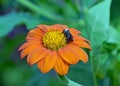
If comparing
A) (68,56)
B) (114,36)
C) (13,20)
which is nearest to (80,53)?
(68,56)

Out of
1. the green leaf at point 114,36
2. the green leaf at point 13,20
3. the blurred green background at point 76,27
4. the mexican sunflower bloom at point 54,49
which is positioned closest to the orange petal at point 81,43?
the mexican sunflower bloom at point 54,49

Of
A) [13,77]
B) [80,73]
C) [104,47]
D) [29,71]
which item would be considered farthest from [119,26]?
[13,77]

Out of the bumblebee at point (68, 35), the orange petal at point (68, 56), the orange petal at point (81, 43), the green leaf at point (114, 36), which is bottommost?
the green leaf at point (114, 36)

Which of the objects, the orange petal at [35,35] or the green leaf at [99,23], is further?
the green leaf at [99,23]

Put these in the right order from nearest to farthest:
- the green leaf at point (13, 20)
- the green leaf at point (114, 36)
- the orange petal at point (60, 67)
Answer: the orange petal at point (60, 67) < the green leaf at point (114, 36) < the green leaf at point (13, 20)

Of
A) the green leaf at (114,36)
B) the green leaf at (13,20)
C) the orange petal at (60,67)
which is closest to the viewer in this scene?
the orange petal at (60,67)

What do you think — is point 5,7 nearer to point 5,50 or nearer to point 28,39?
point 5,50

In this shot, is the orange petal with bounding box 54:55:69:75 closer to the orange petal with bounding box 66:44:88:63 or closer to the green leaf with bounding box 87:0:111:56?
the orange petal with bounding box 66:44:88:63

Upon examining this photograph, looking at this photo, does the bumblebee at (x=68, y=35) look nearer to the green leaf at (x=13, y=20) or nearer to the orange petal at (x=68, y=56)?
the orange petal at (x=68, y=56)
